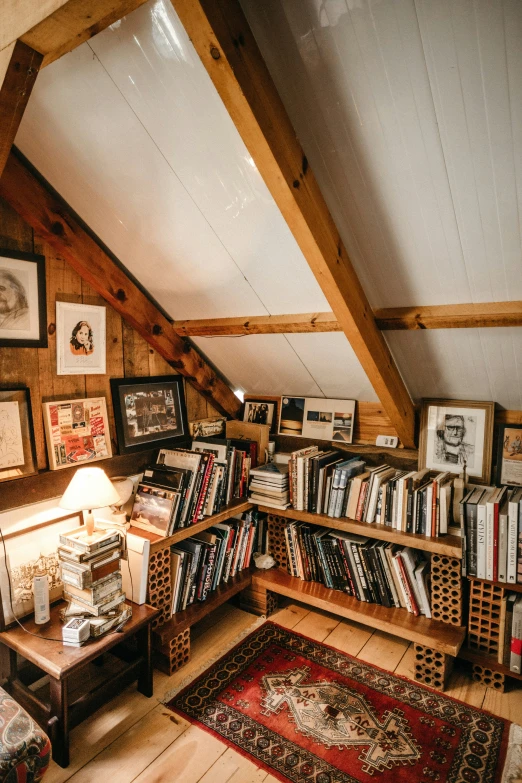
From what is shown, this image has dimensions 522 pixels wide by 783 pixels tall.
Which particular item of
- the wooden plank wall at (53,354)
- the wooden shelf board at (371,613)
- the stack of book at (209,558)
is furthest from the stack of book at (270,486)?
the wooden plank wall at (53,354)

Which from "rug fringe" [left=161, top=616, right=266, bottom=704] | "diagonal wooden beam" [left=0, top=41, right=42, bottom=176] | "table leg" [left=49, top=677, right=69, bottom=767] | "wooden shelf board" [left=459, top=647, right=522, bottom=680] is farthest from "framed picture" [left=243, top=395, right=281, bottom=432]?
"diagonal wooden beam" [left=0, top=41, right=42, bottom=176]

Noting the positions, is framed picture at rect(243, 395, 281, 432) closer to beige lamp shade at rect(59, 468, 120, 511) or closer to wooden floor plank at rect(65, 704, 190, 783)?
beige lamp shade at rect(59, 468, 120, 511)

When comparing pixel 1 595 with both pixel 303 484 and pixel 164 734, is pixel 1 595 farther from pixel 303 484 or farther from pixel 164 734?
pixel 303 484

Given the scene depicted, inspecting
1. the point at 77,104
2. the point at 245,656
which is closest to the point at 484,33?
the point at 77,104

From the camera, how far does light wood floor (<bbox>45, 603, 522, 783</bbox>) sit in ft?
5.40

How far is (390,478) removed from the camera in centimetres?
243

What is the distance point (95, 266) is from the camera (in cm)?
215

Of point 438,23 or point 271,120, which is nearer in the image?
point 438,23

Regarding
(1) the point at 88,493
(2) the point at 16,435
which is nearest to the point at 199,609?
(1) the point at 88,493

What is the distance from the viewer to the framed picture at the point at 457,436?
2301mm

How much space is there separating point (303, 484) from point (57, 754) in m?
1.54

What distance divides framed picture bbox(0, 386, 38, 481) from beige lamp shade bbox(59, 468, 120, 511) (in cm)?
26

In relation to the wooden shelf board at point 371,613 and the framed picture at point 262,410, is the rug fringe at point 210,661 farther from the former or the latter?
the framed picture at point 262,410

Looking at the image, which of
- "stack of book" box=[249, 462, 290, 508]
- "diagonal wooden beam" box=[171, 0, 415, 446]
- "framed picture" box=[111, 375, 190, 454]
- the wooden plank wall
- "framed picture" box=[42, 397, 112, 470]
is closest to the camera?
"diagonal wooden beam" box=[171, 0, 415, 446]
